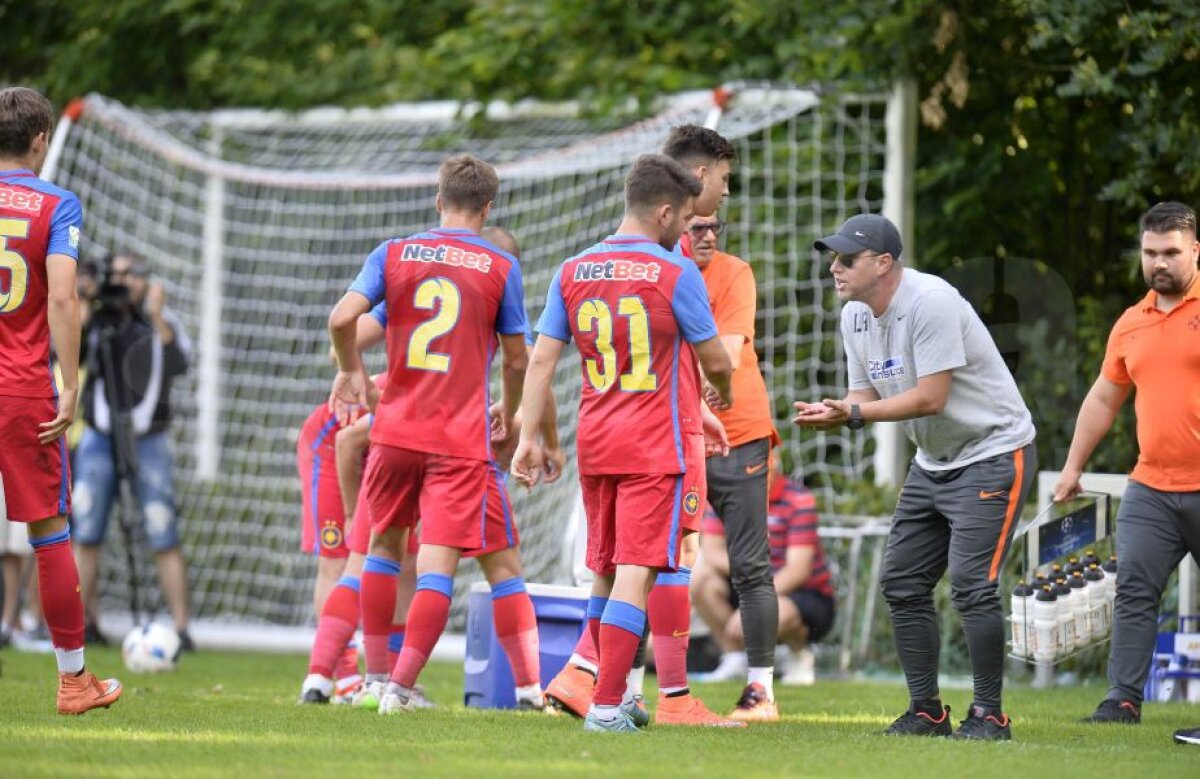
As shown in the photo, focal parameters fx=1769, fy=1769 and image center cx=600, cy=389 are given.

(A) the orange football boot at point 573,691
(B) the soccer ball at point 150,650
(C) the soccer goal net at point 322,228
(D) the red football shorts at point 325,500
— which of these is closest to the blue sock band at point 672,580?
(A) the orange football boot at point 573,691

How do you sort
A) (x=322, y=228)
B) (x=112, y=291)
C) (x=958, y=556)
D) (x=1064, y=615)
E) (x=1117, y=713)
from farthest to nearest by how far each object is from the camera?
(x=322, y=228) < (x=112, y=291) < (x=1064, y=615) < (x=1117, y=713) < (x=958, y=556)

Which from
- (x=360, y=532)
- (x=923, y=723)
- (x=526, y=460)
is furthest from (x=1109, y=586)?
(x=360, y=532)

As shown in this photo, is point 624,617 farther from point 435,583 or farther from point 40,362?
point 40,362

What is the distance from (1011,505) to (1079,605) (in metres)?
1.94

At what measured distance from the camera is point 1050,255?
38.1 feet

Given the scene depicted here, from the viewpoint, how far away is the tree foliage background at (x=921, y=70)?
392 inches

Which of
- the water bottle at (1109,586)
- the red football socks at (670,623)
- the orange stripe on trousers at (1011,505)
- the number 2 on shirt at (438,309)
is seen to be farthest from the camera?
the water bottle at (1109,586)

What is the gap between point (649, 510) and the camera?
5.95m

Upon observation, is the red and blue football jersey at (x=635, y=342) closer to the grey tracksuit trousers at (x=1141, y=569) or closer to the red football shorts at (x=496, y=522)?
the red football shorts at (x=496, y=522)

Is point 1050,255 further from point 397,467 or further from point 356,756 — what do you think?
point 356,756

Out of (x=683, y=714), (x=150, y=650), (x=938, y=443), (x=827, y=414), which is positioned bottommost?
(x=150, y=650)

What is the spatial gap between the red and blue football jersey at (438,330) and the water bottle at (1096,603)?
303 centimetres

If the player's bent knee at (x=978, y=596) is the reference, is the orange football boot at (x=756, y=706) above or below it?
below

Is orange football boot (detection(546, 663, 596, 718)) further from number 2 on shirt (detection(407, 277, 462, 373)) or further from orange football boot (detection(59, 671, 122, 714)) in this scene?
orange football boot (detection(59, 671, 122, 714))
